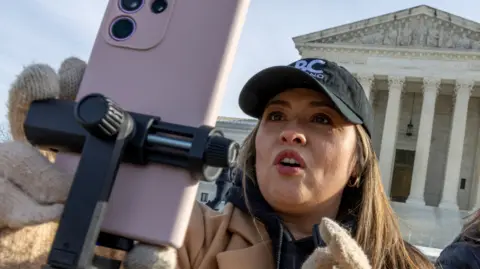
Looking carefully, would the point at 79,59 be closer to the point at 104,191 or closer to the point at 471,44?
the point at 104,191

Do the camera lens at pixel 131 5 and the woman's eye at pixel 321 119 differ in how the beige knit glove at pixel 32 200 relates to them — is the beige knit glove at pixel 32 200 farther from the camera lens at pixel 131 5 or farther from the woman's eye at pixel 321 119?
the woman's eye at pixel 321 119

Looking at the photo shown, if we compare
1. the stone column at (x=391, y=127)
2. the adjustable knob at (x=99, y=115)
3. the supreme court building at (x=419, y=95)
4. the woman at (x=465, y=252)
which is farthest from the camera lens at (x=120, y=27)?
the stone column at (x=391, y=127)

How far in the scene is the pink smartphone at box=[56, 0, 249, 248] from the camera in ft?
3.35

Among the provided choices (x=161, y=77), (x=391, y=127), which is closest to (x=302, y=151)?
(x=161, y=77)

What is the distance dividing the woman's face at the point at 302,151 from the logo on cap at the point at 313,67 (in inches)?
2.4

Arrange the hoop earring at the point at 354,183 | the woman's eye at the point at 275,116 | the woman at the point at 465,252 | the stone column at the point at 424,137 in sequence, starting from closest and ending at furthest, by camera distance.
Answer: the woman's eye at the point at 275,116, the hoop earring at the point at 354,183, the woman at the point at 465,252, the stone column at the point at 424,137

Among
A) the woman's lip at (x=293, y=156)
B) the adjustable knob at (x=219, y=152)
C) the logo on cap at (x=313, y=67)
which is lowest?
the adjustable knob at (x=219, y=152)

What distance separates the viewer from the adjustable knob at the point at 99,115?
898mm

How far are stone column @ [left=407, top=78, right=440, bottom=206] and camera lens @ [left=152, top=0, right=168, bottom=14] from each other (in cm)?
3224

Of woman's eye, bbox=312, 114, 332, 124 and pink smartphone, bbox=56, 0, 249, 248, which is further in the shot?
woman's eye, bbox=312, 114, 332, 124

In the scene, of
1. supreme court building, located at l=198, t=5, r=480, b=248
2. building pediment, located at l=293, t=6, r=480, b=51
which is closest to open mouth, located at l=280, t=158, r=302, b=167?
supreme court building, located at l=198, t=5, r=480, b=248

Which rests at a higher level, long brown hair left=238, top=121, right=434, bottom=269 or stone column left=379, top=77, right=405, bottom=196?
stone column left=379, top=77, right=405, bottom=196

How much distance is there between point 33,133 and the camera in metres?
1.02

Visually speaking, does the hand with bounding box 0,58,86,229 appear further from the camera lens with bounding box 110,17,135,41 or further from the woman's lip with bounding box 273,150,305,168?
the woman's lip with bounding box 273,150,305,168
